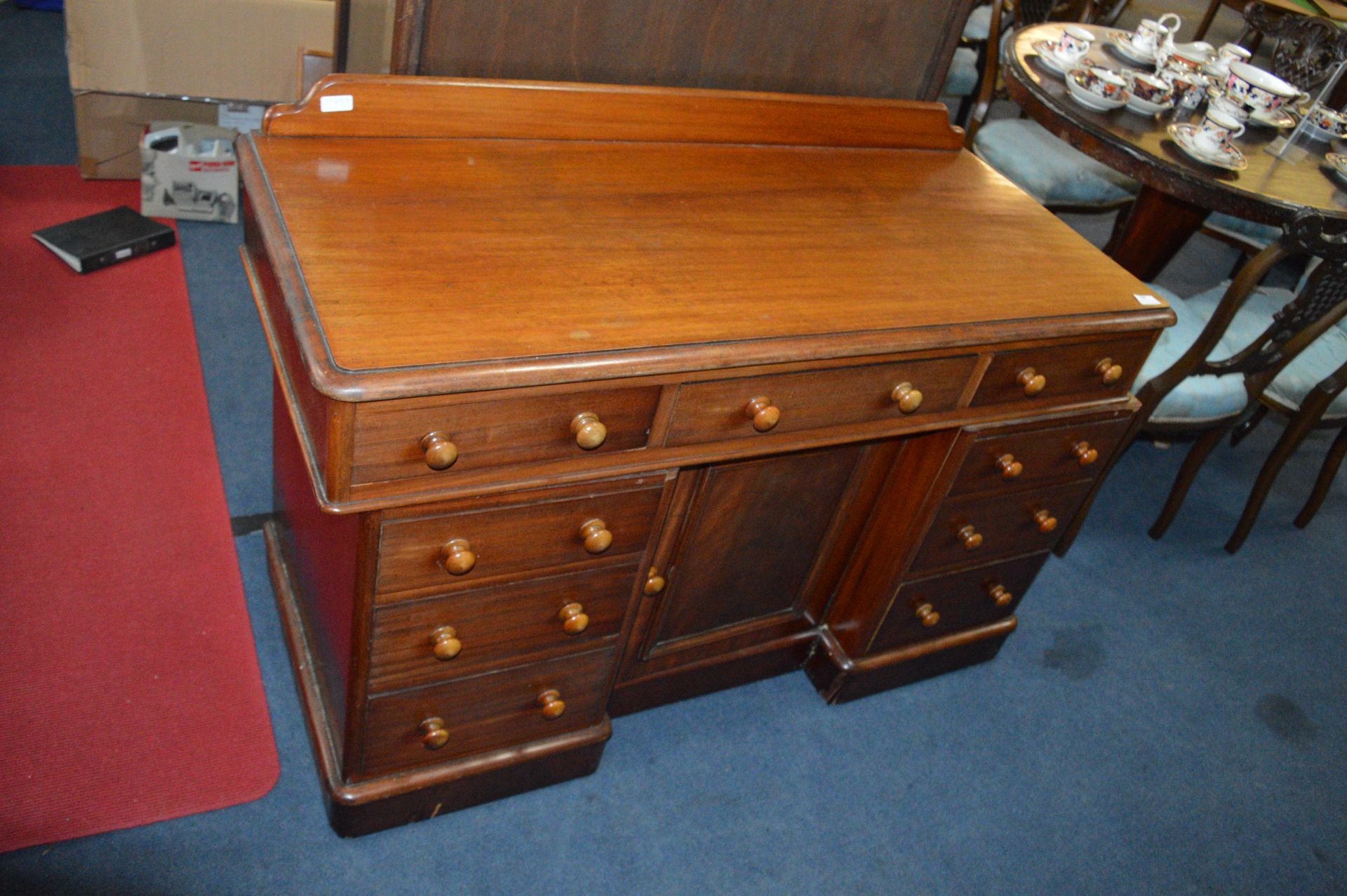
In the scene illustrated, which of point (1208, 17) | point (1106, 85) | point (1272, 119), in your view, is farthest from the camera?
point (1208, 17)

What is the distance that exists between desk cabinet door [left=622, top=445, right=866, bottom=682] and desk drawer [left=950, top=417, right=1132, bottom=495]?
0.65ft

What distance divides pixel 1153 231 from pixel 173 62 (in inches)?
116

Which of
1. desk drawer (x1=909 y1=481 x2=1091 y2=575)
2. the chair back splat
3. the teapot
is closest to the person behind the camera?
desk drawer (x1=909 y1=481 x2=1091 y2=575)

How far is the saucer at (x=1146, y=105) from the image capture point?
2637 mm

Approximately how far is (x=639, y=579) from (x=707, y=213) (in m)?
0.56

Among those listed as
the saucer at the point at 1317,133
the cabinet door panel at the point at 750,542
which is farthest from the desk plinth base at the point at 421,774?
the saucer at the point at 1317,133

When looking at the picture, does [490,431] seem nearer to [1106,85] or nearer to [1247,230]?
[1106,85]

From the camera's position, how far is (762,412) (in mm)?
1349

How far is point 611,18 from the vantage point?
1597 mm

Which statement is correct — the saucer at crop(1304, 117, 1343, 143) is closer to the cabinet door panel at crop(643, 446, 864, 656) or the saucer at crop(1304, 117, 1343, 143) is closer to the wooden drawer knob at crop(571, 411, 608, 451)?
the cabinet door panel at crop(643, 446, 864, 656)

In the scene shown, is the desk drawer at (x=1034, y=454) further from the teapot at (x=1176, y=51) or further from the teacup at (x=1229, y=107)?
the teapot at (x=1176, y=51)

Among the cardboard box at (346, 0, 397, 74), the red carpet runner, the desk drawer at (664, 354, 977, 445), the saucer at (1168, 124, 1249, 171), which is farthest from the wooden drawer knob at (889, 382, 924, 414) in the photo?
the cardboard box at (346, 0, 397, 74)

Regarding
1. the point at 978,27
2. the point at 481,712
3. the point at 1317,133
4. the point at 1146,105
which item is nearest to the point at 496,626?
the point at 481,712

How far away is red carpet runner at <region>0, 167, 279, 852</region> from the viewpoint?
1.69 metres
